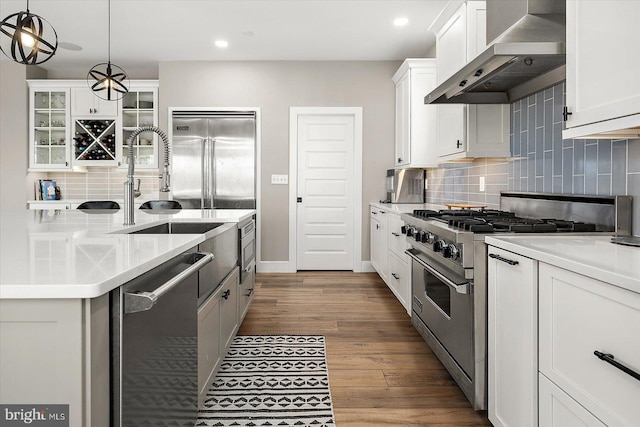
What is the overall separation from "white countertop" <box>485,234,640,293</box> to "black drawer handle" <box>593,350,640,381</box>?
0.61 ft

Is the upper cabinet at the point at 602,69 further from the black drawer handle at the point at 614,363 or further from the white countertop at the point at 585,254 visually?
the black drawer handle at the point at 614,363

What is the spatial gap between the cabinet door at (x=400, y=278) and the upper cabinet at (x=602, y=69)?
5.98 feet

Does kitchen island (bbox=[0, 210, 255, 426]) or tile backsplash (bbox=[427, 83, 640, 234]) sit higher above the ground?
tile backsplash (bbox=[427, 83, 640, 234])

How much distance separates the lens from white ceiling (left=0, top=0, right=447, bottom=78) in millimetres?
3916

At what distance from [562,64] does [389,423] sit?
195 centimetres

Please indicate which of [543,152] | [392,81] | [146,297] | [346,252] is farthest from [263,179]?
[146,297]

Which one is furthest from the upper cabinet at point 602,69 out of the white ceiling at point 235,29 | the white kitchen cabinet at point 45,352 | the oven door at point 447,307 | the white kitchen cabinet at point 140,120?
the white kitchen cabinet at point 140,120

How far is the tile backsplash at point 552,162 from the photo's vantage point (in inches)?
72.6

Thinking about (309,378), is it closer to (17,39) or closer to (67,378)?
(67,378)

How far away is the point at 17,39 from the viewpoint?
2477mm

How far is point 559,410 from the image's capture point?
52.1 inches

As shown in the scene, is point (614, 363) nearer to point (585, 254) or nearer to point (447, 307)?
point (585, 254)

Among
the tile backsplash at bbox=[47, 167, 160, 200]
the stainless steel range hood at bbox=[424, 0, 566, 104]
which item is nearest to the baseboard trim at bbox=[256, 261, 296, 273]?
the tile backsplash at bbox=[47, 167, 160, 200]

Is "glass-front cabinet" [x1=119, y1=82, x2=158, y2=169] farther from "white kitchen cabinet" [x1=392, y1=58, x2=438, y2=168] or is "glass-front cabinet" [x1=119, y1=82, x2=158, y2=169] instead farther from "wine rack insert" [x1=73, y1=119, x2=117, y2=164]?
"white kitchen cabinet" [x1=392, y1=58, x2=438, y2=168]
